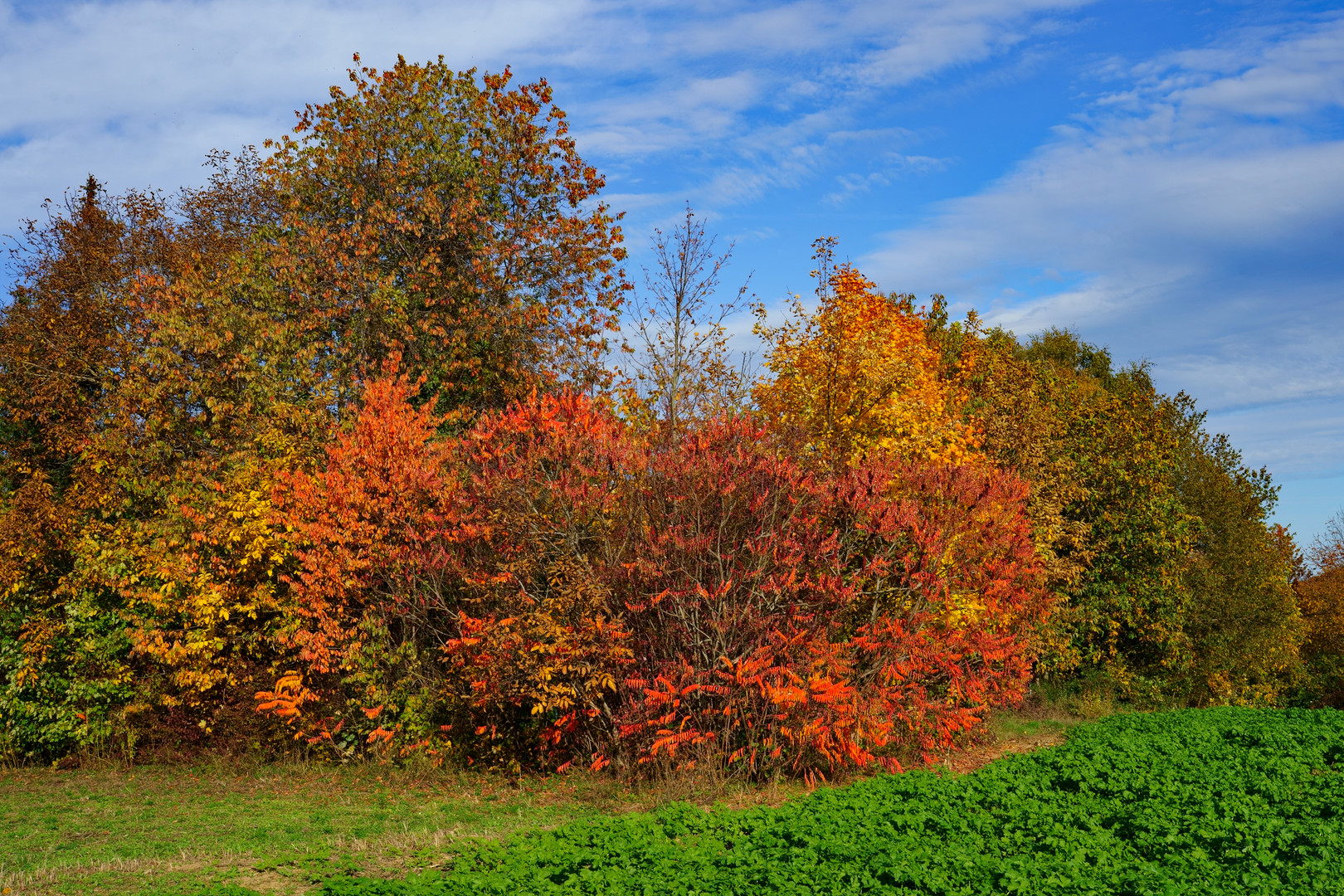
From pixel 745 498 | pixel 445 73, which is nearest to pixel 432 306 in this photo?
pixel 445 73

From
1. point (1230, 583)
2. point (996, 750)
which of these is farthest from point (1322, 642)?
point (996, 750)

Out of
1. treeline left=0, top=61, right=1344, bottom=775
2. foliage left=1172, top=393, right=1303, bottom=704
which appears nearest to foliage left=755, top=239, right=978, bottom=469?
treeline left=0, top=61, right=1344, bottom=775

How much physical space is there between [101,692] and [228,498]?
15.4 feet

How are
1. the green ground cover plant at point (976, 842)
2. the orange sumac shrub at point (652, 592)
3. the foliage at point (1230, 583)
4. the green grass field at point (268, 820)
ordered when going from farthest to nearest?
the foliage at point (1230, 583) → the orange sumac shrub at point (652, 592) → the green grass field at point (268, 820) → the green ground cover plant at point (976, 842)

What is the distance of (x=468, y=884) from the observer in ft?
21.5

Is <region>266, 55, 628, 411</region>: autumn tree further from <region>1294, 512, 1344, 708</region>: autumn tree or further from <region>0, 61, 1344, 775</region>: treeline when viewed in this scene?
<region>1294, 512, 1344, 708</region>: autumn tree

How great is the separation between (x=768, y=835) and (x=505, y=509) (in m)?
4.90

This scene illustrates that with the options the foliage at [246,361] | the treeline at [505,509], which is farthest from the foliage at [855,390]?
the foliage at [246,361]

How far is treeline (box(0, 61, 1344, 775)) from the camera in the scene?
33.7ft

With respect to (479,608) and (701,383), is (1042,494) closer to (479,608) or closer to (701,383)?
(701,383)

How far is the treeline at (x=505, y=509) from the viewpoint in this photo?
33.7ft

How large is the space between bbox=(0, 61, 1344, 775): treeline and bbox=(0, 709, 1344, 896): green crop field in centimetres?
128

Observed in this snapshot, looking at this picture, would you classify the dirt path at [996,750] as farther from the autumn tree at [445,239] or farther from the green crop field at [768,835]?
the autumn tree at [445,239]

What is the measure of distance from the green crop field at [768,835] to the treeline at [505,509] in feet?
4.21
